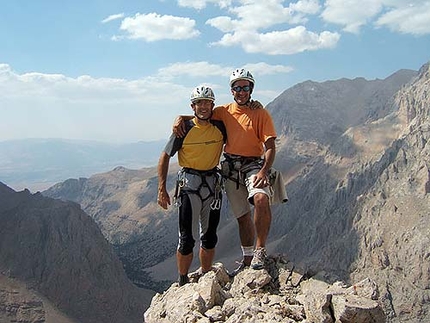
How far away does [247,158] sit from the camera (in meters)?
10.3

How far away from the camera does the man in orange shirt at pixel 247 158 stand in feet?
32.2

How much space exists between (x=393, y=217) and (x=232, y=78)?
81.4 m

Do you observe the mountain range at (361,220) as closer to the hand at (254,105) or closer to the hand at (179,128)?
the hand at (254,105)

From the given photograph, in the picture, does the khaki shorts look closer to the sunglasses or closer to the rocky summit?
the rocky summit

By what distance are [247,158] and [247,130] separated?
63cm

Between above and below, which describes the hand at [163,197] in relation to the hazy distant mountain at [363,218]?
above

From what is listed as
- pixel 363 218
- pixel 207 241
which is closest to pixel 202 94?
pixel 207 241

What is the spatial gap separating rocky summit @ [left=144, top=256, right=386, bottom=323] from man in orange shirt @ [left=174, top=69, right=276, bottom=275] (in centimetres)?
49

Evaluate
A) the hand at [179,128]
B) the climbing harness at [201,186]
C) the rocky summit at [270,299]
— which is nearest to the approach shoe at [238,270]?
the rocky summit at [270,299]

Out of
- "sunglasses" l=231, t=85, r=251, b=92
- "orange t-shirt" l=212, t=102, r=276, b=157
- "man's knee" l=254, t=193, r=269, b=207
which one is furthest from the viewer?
"sunglasses" l=231, t=85, r=251, b=92

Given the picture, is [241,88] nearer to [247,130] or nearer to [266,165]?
[247,130]

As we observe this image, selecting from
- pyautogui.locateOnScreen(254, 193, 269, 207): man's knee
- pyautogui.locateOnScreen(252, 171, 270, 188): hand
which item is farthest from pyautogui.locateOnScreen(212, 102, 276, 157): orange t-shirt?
pyautogui.locateOnScreen(254, 193, 269, 207): man's knee

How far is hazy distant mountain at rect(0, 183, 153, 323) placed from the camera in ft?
252

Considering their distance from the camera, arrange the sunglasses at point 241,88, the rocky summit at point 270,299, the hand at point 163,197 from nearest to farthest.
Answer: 1. the rocky summit at point 270,299
2. the sunglasses at point 241,88
3. the hand at point 163,197
